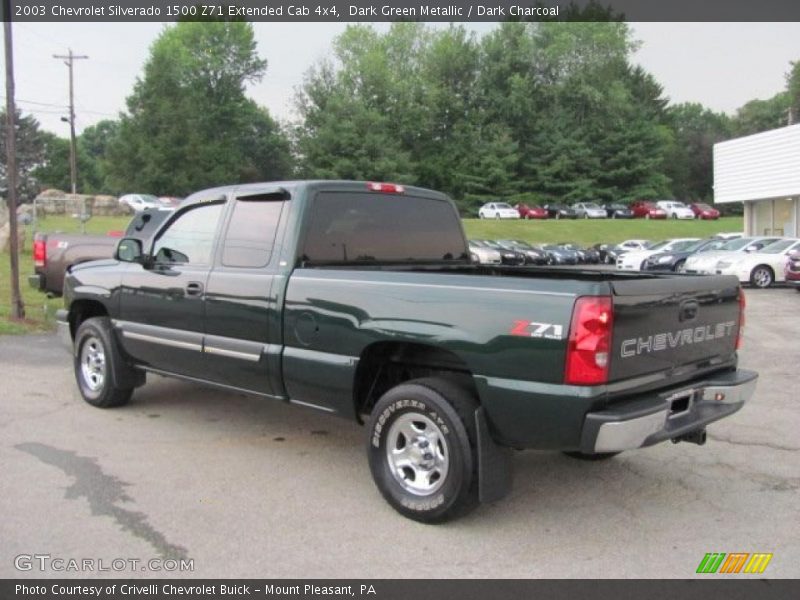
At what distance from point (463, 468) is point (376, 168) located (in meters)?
59.7

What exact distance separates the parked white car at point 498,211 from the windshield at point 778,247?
39634mm

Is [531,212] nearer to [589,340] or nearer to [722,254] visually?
[722,254]

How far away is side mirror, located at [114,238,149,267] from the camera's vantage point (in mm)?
5961

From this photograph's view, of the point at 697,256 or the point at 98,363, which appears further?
the point at 697,256

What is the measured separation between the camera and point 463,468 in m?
3.87

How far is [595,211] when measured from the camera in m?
62.3

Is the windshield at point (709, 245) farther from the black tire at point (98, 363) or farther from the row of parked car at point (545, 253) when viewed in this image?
the black tire at point (98, 363)

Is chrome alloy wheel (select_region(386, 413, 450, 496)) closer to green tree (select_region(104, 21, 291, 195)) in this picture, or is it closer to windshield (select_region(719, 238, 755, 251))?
windshield (select_region(719, 238, 755, 251))

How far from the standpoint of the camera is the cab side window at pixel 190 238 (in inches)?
218

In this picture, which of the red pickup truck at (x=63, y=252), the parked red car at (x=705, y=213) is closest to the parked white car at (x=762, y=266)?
the red pickup truck at (x=63, y=252)

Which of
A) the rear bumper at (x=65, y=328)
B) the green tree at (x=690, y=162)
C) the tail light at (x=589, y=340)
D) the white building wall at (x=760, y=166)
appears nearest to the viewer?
the tail light at (x=589, y=340)

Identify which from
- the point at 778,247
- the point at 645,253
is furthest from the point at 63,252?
the point at 645,253

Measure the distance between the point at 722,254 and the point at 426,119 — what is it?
175 ft
